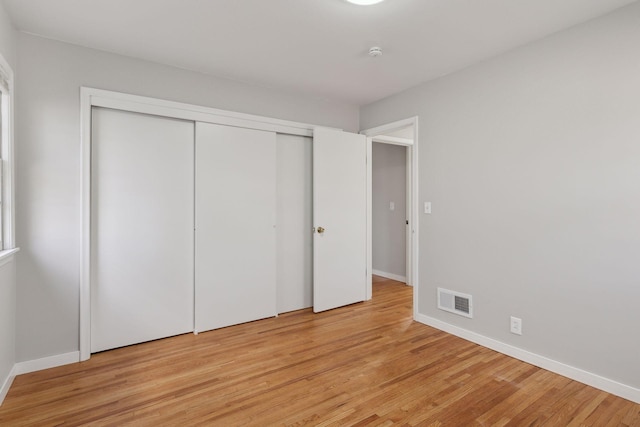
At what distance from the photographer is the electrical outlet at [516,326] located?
263cm

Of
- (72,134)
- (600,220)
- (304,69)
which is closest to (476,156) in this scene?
(600,220)

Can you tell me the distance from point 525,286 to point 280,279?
93.8 inches

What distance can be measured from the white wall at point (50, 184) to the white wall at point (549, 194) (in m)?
3.15

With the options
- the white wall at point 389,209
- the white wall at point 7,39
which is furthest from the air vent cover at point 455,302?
the white wall at point 7,39

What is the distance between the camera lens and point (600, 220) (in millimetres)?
2201

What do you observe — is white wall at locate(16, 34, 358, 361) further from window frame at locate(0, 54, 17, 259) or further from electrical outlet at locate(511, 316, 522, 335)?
electrical outlet at locate(511, 316, 522, 335)

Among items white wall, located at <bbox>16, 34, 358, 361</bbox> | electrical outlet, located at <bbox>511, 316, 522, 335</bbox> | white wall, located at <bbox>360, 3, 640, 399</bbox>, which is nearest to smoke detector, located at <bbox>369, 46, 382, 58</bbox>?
white wall, located at <bbox>360, 3, 640, 399</bbox>

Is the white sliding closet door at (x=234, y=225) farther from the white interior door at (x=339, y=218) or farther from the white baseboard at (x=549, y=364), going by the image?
the white baseboard at (x=549, y=364)

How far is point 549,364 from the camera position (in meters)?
2.43

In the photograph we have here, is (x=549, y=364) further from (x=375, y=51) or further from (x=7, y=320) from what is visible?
(x=7, y=320)

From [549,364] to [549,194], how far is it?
128 cm

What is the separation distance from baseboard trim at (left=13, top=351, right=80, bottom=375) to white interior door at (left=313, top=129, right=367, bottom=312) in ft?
7.26

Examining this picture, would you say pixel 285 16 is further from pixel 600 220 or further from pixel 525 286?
pixel 525 286

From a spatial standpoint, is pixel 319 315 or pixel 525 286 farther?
pixel 319 315
